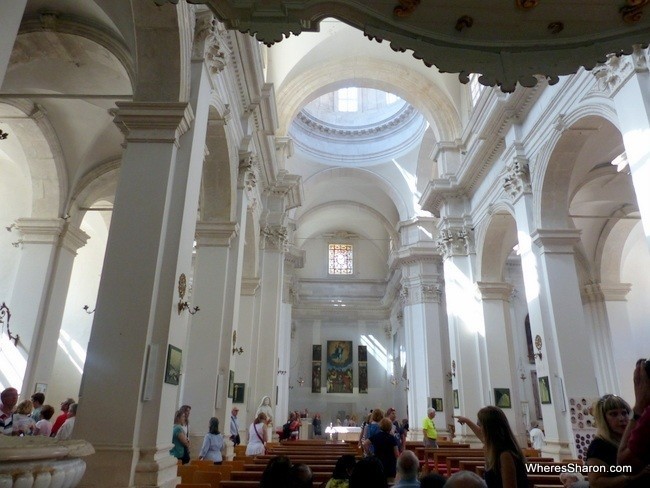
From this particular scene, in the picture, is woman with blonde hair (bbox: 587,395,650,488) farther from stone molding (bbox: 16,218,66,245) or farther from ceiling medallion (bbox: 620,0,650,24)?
stone molding (bbox: 16,218,66,245)

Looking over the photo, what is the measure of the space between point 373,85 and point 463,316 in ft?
28.1

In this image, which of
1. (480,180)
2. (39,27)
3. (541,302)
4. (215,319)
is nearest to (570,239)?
(541,302)

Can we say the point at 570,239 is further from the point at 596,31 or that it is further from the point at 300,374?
the point at 300,374

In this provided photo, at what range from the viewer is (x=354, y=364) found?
1134 inches

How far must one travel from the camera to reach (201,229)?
29.7 ft

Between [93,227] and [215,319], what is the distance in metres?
10.0

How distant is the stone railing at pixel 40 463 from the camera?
1.89m

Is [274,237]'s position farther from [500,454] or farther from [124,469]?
[500,454]

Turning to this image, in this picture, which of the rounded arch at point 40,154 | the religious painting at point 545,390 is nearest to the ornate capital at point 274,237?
the rounded arch at point 40,154

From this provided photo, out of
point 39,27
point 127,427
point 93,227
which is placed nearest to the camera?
point 127,427

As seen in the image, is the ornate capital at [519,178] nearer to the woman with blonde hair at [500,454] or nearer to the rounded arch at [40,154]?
the woman with blonde hair at [500,454]

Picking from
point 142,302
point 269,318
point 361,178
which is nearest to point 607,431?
point 142,302

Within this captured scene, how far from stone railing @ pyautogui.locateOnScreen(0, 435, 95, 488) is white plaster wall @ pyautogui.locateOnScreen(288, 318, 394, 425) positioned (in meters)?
26.8

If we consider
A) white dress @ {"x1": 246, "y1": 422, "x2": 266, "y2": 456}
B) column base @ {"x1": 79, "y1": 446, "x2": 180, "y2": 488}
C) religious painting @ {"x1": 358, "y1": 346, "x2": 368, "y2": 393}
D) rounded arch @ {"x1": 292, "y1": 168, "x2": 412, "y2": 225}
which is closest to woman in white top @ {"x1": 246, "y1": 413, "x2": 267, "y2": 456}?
white dress @ {"x1": 246, "y1": 422, "x2": 266, "y2": 456}
